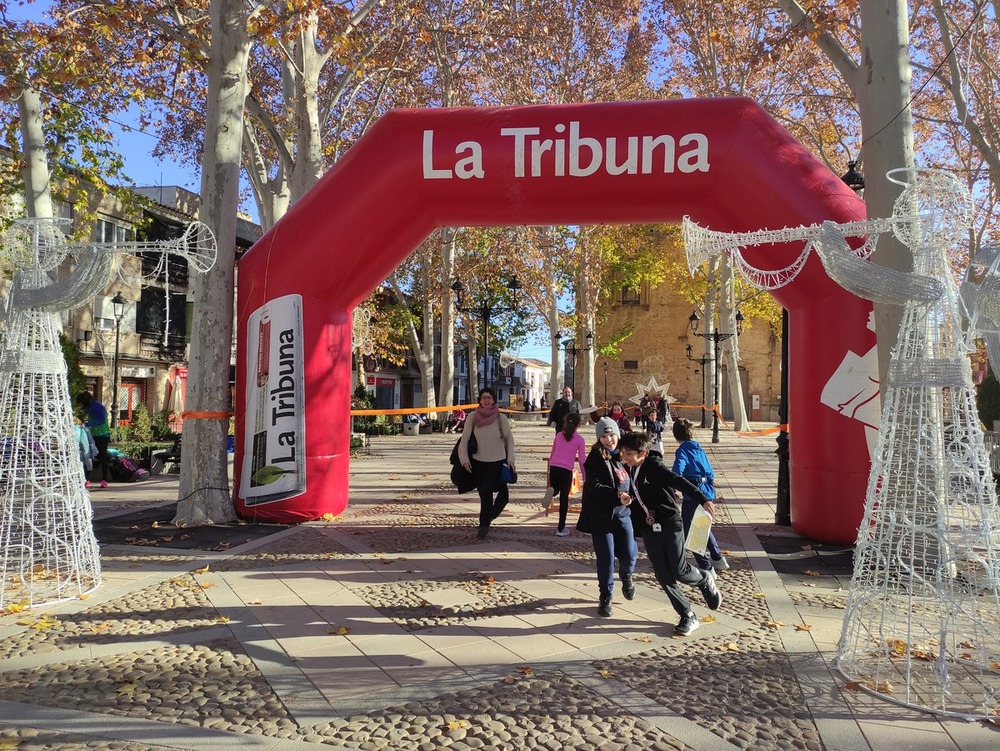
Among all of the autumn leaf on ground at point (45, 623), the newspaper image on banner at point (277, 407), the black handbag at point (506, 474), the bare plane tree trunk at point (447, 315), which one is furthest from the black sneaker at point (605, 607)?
the bare plane tree trunk at point (447, 315)

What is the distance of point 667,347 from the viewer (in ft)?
145

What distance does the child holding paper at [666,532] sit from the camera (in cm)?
501

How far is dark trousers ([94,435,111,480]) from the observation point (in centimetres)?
1184

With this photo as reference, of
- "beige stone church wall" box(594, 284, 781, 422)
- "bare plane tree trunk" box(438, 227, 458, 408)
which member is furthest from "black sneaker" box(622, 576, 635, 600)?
"beige stone church wall" box(594, 284, 781, 422)

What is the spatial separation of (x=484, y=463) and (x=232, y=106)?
5139mm

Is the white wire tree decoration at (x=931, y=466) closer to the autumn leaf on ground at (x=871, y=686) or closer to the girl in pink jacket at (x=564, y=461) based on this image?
the autumn leaf on ground at (x=871, y=686)

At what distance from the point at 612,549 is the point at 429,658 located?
162 cm

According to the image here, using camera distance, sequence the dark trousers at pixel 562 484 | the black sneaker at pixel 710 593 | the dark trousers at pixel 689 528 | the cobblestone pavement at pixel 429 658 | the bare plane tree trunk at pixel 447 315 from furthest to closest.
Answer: the bare plane tree trunk at pixel 447 315 → the dark trousers at pixel 562 484 → the dark trousers at pixel 689 528 → the black sneaker at pixel 710 593 → the cobblestone pavement at pixel 429 658

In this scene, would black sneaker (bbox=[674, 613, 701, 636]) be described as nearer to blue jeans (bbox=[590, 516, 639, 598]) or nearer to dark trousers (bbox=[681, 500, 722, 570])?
blue jeans (bbox=[590, 516, 639, 598])

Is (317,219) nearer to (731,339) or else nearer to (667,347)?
(731,339)

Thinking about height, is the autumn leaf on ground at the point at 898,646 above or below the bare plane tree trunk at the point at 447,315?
below

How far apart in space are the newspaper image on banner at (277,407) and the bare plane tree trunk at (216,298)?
39 cm

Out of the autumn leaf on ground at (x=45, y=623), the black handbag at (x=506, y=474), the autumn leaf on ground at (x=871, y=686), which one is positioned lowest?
the autumn leaf on ground at (x=45, y=623)

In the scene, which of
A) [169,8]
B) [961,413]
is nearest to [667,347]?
[169,8]
